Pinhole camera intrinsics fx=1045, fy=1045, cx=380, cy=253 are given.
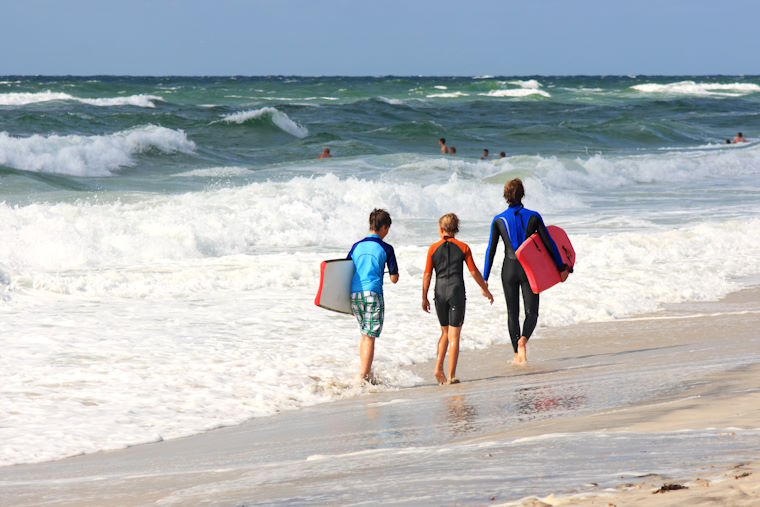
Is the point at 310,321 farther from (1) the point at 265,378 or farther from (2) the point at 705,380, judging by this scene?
(2) the point at 705,380

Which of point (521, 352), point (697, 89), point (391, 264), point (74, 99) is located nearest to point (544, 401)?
point (391, 264)

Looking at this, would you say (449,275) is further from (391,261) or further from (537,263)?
(537,263)

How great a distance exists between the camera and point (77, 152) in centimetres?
2739

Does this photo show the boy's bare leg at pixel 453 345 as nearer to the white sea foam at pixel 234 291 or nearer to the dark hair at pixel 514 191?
the white sea foam at pixel 234 291

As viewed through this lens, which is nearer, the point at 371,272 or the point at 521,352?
the point at 371,272

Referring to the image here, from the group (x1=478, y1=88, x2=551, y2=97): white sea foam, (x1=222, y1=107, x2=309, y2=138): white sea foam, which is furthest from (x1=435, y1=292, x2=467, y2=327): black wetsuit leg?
(x1=478, y1=88, x2=551, y2=97): white sea foam

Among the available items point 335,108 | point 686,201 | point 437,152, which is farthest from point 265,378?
point 335,108

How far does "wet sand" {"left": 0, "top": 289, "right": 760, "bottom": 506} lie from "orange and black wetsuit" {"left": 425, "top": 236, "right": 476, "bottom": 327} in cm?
55

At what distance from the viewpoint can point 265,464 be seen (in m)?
5.15

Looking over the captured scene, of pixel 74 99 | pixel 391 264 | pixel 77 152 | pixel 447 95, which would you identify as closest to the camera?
pixel 391 264

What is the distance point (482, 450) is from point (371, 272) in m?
2.56

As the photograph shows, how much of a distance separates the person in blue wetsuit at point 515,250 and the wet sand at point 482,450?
0.42 meters

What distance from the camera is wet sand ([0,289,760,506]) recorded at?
408 cm

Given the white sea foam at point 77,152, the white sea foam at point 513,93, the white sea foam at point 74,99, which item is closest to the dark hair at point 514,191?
the white sea foam at point 77,152
